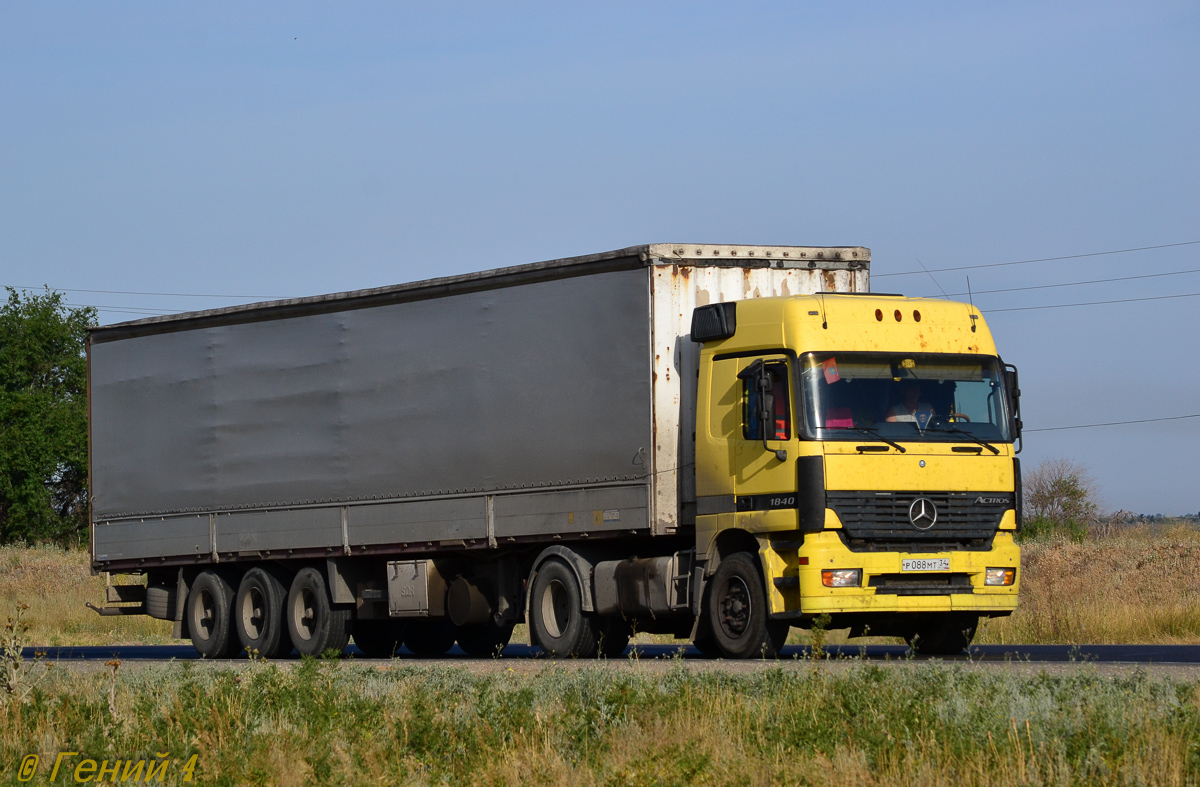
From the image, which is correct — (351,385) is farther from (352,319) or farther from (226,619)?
(226,619)

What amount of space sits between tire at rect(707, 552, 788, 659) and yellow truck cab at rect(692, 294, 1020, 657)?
19 mm

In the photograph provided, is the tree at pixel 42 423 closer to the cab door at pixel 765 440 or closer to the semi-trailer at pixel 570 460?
the semi-trailer at pixel 570 460

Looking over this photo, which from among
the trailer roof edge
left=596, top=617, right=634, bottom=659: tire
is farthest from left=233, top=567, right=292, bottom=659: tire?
left=596, top=617, right=634, bottom=659: tire

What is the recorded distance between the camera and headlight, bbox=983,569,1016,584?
50.3ft

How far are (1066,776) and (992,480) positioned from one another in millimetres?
7818

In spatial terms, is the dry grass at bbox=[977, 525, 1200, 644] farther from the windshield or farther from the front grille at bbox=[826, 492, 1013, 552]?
the windshield

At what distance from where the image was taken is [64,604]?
110 ft

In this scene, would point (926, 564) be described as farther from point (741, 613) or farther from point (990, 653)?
point (990, 653)

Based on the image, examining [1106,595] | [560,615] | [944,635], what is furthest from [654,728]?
[1106,595]

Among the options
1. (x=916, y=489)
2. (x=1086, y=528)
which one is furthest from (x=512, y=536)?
(x=1086, y=528)

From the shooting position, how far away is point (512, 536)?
17734 millimetres

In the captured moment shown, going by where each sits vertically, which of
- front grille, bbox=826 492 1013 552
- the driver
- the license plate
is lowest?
the license plate

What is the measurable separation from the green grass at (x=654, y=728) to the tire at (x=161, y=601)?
9.87 m

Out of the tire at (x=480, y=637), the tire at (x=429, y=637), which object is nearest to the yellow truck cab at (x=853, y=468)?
the tire at (x=480, y=637)
